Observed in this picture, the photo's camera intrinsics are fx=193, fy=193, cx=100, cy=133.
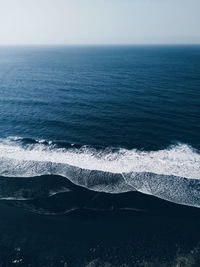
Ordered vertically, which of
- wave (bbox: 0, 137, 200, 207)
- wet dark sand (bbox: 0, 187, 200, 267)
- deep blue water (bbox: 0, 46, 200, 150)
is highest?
deep blue water (bbox: 0, 46, 200, 150)

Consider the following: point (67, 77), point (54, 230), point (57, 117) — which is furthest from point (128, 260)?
point (67, 77)

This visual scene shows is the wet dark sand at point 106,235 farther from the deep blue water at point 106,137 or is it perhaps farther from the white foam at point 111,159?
the white foam at point 111,159

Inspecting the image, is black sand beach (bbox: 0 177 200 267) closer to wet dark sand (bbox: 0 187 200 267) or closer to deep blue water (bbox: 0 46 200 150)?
wet dark sand (bbox: 0 187 200 267)

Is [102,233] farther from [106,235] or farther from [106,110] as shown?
[106,110]

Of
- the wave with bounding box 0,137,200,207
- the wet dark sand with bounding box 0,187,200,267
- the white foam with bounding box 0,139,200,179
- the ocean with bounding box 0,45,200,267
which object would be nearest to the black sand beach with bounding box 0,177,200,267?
the wet dark sand with bounding box 0,187,200,267

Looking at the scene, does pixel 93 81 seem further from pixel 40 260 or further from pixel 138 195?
pixel 40 260

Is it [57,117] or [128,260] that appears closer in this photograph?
[128,260]
